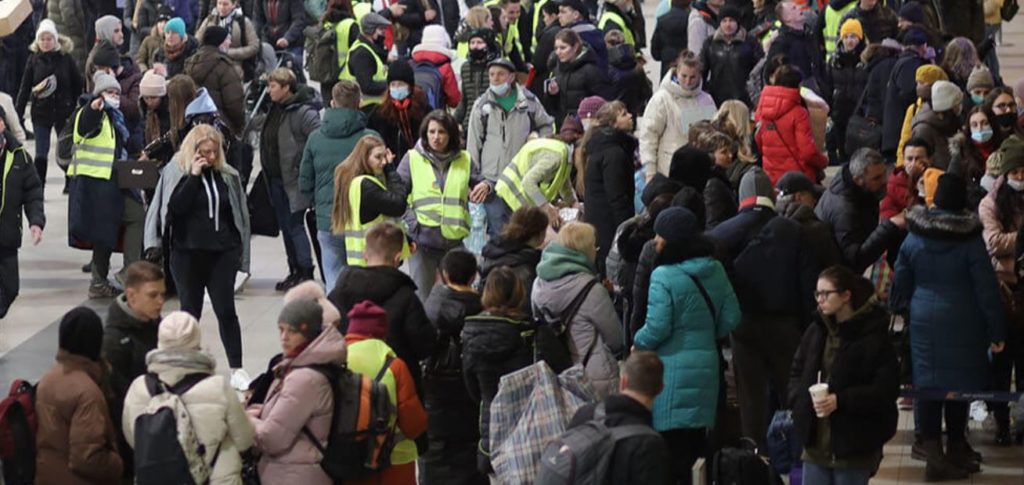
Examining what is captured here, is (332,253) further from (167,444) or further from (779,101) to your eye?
(167,444)

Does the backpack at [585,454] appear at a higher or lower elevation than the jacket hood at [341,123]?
lower

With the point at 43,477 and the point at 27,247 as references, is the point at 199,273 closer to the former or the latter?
the point at 43,477

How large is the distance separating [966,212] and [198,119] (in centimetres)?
643

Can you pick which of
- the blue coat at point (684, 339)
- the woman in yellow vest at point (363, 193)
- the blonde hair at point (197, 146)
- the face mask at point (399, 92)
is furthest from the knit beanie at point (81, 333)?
the face mask at point (399, 92)

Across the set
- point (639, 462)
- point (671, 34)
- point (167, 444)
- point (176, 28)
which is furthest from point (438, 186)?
point (671, 34)

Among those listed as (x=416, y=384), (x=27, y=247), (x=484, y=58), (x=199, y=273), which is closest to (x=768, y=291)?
(x=416, y=384)

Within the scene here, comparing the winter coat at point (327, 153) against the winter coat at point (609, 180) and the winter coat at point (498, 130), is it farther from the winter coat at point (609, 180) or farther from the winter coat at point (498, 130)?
the winter coat at point (609, 180)

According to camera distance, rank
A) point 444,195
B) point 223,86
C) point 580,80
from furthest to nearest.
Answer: point 580,80, point 223,86, point 444,195

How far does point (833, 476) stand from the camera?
11633mm

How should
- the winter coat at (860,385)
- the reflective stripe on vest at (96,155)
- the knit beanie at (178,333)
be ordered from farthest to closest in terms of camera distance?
1. the reflective stripe on vest at (96,155)
2. the winter coat at (860,385)
3. the knit beanie at (178,333)

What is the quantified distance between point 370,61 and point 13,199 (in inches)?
187

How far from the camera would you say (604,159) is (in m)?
15.7

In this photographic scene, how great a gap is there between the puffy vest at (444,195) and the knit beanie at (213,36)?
Answer: 4657 millimetres

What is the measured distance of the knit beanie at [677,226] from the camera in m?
12.0
